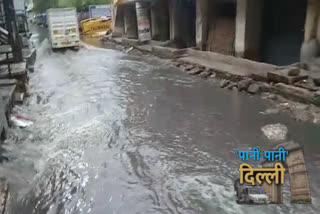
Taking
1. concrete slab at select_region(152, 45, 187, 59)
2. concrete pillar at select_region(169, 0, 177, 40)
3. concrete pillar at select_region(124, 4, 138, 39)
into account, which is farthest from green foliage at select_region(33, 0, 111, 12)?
concrete slab at select_region(152, 45, 187, 59)

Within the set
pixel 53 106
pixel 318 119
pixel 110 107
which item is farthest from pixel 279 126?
pixel 53 106

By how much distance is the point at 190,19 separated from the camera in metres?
18.5

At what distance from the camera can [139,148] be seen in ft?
21.2

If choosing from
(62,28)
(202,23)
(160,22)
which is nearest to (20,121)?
(202,23)

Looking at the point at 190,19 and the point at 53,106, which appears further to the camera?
the point at 190,19

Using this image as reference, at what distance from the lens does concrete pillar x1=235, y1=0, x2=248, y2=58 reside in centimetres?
1309

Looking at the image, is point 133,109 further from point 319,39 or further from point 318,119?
point 319,39

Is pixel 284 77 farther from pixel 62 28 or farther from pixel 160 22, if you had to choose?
pixel 62 28

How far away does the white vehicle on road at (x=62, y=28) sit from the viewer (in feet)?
70.5

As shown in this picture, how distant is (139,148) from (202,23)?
10750mm

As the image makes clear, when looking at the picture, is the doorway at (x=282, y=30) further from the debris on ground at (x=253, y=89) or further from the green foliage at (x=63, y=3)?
the green foliage at (x=63, y=3)

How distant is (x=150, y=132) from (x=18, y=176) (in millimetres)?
2775

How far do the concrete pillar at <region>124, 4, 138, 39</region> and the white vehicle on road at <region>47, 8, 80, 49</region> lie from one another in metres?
4.20

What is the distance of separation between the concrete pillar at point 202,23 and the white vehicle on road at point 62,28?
368 inches
